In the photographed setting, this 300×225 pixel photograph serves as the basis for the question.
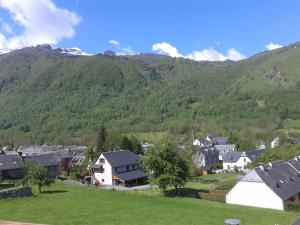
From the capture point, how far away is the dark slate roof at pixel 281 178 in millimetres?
47812

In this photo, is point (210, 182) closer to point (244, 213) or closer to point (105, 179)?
point (105, 179)

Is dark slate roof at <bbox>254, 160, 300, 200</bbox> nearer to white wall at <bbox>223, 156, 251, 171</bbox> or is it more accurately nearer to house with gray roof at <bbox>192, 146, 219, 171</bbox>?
white wall at <bbox>223, 156, 251, 171</bbox>

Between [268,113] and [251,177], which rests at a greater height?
[268,113]

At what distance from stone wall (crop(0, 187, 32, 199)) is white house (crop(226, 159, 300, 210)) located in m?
22.4

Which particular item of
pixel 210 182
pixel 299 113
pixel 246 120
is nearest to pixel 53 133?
pixel 246 120

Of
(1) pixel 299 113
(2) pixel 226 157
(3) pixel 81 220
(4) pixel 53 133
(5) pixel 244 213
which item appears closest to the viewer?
(3) pixel 81 220

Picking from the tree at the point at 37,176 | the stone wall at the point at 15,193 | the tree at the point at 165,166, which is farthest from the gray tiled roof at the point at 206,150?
the stone wall at the point at 15,193

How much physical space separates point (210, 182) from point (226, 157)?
93.7 feet

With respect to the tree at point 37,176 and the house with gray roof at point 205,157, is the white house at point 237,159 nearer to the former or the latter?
the house with gray roof at point 205,157

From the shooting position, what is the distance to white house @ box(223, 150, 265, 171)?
92.4 m

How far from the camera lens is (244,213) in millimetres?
39688

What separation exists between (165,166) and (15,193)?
18126 millimetres

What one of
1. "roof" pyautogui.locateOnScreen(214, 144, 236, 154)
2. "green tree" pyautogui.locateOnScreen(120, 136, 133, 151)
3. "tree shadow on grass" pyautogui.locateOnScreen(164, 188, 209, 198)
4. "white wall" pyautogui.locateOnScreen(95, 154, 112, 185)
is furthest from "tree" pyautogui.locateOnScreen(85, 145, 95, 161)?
"roof" pyautogui.locateOnScreen(214, 144, 236, 154)

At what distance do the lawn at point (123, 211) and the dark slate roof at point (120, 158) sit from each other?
70.1 feet
